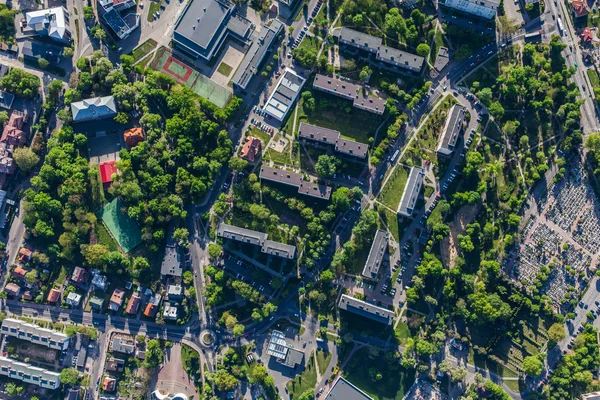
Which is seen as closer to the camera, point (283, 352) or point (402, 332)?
point (283, 352)

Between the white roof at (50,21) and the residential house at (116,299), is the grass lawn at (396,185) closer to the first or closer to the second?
Result: the residential house at (116,299)

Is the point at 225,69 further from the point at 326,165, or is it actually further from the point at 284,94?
the point at 326,165

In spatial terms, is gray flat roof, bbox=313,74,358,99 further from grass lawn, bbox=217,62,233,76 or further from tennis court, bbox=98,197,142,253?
tennis court, bbox=98,197,142,253

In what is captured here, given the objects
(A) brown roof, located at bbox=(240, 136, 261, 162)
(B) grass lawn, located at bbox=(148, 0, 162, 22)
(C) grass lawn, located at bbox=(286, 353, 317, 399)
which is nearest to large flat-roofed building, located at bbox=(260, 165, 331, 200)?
(A) brown roof, located at bbox=(240, 136, 261, 162)

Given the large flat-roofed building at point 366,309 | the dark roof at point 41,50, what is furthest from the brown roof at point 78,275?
the large flat-roofed building at point 366,309

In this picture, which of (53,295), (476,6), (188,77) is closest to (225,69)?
(188,77)

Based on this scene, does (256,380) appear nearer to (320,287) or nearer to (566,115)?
(320,287)
